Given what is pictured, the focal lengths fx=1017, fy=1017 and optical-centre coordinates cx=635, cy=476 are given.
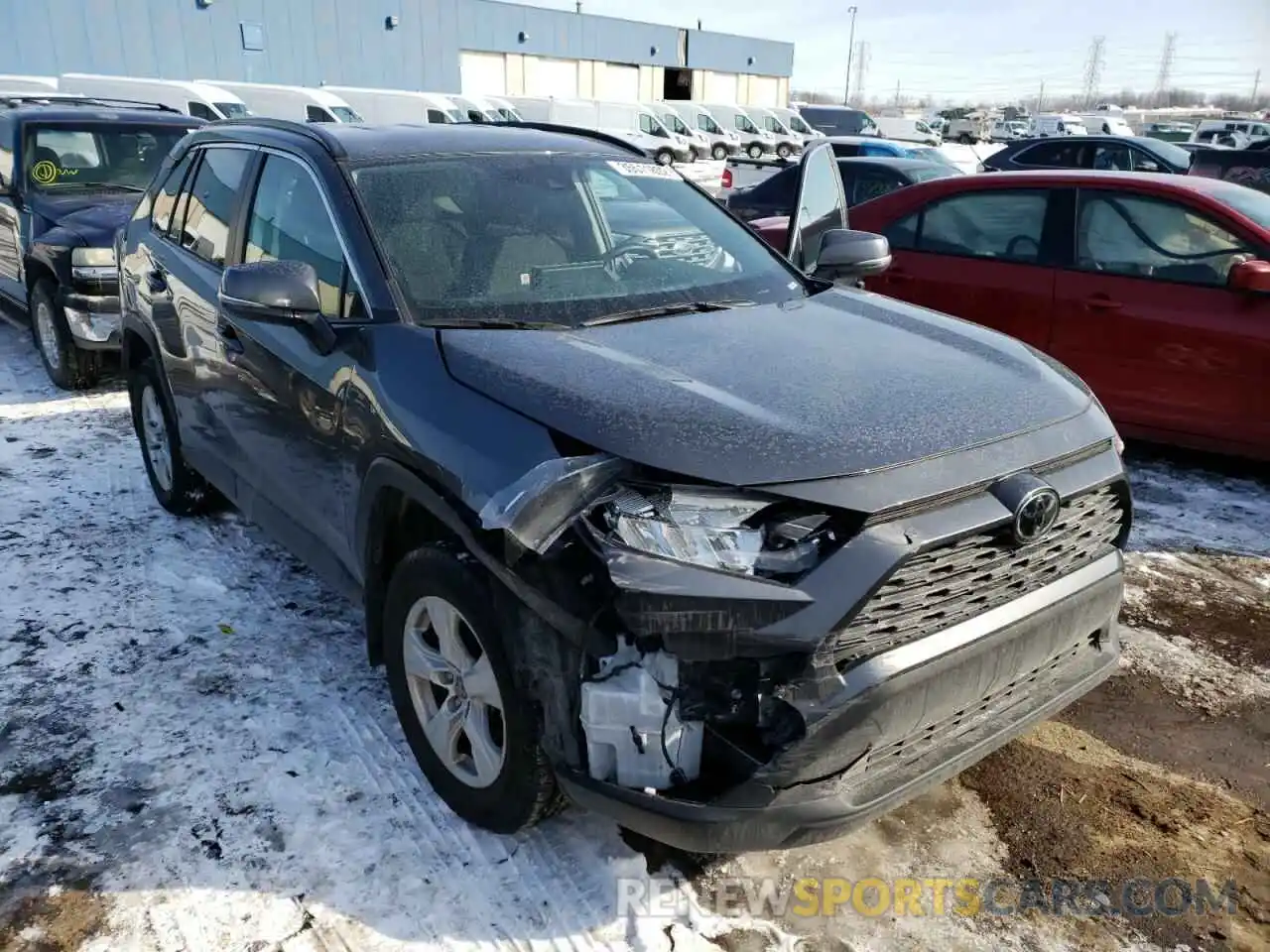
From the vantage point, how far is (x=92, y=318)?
663 centimetres

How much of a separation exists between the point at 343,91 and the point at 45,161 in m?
25.7

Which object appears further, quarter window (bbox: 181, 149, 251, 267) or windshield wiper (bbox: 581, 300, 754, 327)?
quarter window (bbox: 181, 149, 251, 267)

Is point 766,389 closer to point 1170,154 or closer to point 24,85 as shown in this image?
point 1170,154

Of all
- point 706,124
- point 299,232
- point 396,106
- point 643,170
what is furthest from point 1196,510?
point 706,124

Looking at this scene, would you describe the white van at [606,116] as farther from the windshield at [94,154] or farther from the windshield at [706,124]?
the windshield at [94,154]

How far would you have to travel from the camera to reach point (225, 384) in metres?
3.80

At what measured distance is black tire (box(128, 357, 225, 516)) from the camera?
15.3ft

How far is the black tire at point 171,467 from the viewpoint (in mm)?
4672

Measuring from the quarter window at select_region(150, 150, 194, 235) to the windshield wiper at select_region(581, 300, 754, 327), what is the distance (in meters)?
2.55

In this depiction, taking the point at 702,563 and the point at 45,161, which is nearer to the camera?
the point at 702,563

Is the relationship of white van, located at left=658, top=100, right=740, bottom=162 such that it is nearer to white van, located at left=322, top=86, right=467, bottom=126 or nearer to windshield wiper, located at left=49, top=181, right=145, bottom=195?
white van, located at left=322, top=86, right=467, bottom=126

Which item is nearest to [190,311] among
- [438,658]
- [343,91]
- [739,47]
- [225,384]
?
[225,384]

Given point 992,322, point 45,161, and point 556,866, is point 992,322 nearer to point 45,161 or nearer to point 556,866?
point 556,866

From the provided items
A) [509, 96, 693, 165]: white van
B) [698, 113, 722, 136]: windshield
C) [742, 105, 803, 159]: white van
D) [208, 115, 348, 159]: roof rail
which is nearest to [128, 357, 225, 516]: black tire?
[208, 115, 348, 159]: roof rail
